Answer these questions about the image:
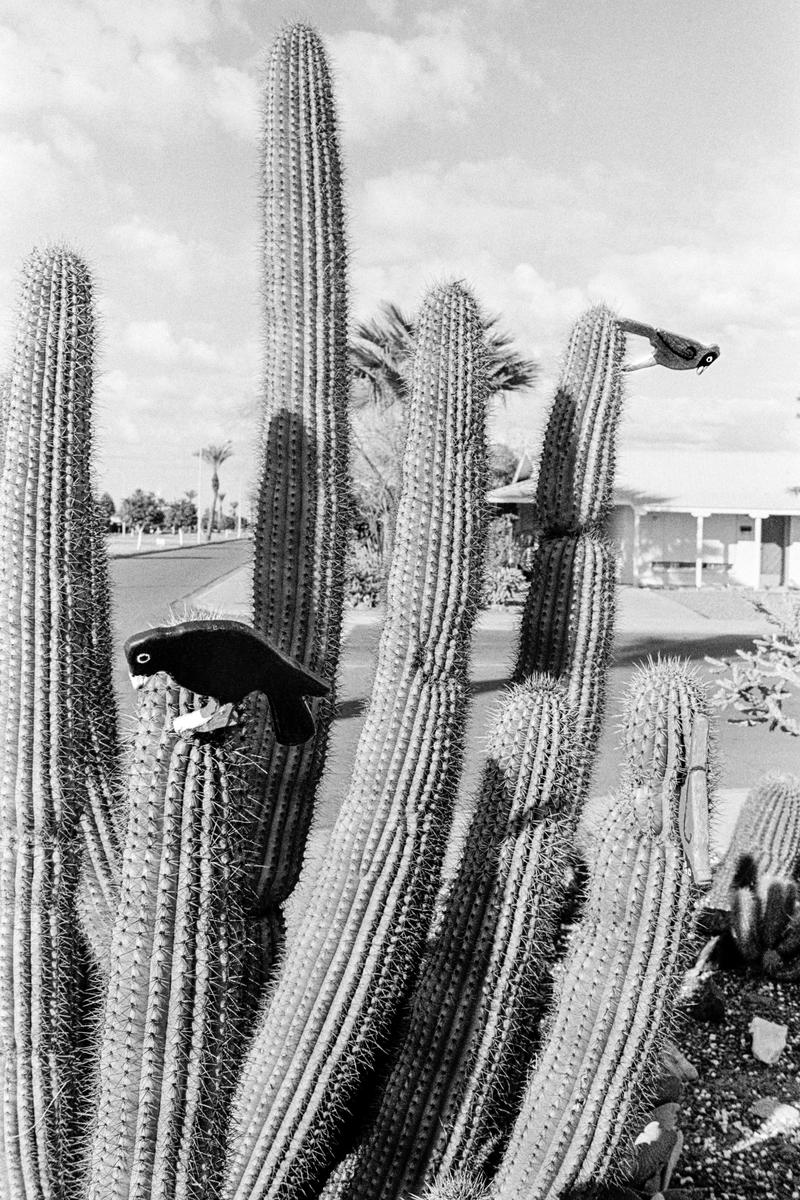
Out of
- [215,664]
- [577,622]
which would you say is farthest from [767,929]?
[215,664]

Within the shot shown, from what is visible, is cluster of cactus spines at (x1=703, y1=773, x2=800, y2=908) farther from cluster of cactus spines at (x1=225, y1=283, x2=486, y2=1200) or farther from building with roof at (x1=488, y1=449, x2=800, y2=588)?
building with roof at (x1=488, y1=449, x2=800, y2=588)

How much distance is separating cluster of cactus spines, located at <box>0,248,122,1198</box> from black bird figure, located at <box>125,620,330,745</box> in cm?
84

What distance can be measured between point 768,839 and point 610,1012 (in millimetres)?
3190

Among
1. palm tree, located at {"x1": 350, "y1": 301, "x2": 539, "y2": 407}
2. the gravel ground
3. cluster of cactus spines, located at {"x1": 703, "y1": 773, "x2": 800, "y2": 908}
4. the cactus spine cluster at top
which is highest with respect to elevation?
palm tree, located at {"x1": 350, "y1": 301, "x2": 539, "y2": 407}

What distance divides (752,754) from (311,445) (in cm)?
805

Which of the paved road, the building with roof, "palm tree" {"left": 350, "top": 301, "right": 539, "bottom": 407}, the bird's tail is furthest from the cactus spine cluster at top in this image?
the building with roof

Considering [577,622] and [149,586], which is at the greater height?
[577,622]

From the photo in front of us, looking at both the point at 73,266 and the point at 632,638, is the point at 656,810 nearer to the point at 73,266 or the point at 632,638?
the point at 73,266

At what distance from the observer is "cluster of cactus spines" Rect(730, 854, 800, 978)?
4.86m

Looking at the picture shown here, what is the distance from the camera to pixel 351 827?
261 centimetres

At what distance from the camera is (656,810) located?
8.42ft

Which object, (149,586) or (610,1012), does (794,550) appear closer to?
(149,586)

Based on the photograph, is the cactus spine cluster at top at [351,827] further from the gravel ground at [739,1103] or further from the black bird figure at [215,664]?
the gravel ground at [739,1103]

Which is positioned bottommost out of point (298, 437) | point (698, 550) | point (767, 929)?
point (767, 929)
